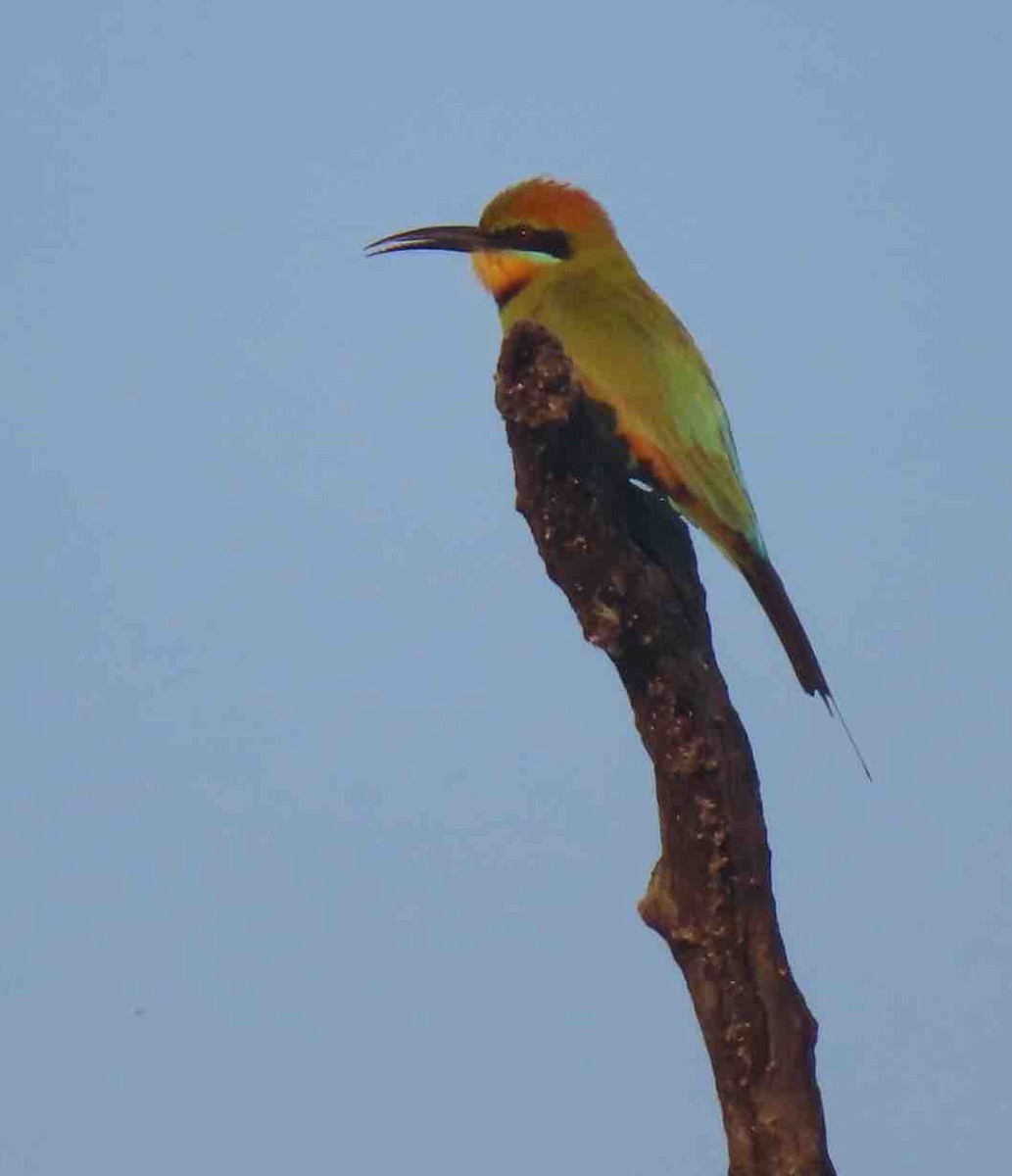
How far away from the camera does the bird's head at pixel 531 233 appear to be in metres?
4.09

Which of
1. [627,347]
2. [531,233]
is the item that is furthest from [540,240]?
[627,347]

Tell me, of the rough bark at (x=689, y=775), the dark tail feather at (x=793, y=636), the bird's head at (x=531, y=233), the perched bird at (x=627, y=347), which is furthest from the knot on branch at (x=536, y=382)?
the bird's head at (x=531, y=233)

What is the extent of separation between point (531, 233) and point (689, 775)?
6.22ft

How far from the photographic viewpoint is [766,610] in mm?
3143

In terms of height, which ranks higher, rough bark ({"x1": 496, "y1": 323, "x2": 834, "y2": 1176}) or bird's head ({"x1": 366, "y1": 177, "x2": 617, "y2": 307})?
bird's head ({"x1": 366, "y1": 177, "x2": 617, "y2": 307})

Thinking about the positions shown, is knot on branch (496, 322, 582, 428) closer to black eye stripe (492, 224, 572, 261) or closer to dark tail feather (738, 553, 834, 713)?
dark tail feather (738, 553, 834, 713)

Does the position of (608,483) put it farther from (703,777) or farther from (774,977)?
(774,977)

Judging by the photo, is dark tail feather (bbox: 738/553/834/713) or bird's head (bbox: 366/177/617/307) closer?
dark tail feather (bbox: 738/553/834/713)

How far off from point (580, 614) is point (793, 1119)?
77 centimetres

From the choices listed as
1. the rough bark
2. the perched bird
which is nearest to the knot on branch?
the rough bark

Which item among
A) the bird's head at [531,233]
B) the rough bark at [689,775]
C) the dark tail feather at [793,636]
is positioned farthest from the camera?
the bird's head at [531,233]

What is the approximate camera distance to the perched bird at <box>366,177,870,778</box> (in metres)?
3.27

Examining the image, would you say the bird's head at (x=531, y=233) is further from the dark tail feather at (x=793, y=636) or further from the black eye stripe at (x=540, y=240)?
the dark tail feather at (x=793, y=636)

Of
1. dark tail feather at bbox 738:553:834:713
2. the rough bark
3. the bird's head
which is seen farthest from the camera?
the bird's head
